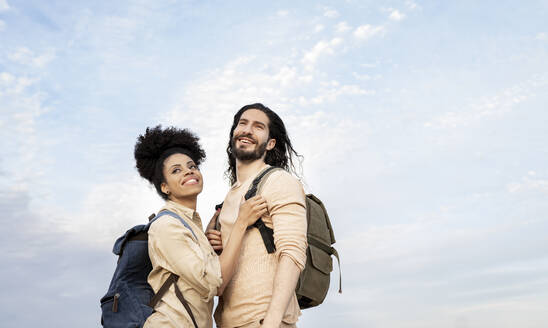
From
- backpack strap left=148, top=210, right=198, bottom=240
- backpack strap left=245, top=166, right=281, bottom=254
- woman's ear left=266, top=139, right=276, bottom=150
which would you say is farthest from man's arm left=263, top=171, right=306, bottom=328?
woman's ear left=266, top=139, right=276, bottom=150

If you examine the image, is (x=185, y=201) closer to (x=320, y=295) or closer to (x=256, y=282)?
(x=256, y=282)

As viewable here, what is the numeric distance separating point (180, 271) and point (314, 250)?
1511mm

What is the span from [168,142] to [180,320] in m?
2.23

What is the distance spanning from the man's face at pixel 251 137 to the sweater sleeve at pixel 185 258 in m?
1.31

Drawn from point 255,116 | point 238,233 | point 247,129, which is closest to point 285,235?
point 238,233

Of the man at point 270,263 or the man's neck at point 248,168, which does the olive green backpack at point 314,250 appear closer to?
the man at point 270,263

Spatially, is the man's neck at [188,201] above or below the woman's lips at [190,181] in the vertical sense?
below

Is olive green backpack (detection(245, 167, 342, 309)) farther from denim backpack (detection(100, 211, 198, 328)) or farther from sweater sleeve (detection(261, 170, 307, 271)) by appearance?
denim backpack (detection(100, 211, 198, 328))

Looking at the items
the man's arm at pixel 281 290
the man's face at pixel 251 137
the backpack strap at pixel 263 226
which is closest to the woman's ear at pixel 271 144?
the man's face at pixel 251 137

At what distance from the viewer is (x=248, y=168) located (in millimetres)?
6086

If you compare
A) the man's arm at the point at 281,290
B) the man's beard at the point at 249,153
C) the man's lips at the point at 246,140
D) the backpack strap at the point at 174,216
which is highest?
the man's lips at the point at 246,140

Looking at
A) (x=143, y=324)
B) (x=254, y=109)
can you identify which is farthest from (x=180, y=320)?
(x=254, y=109)

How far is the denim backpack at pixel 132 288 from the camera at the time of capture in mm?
4949

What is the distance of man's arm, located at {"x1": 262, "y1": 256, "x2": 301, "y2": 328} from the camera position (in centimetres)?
471
